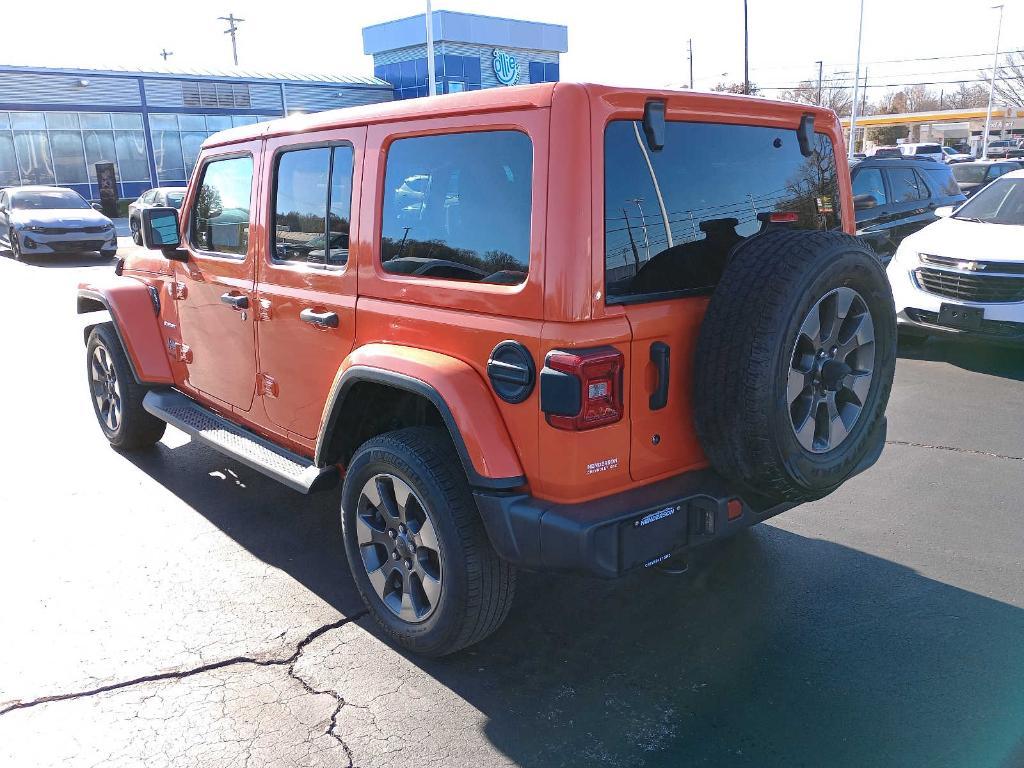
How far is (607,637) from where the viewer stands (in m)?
3.29

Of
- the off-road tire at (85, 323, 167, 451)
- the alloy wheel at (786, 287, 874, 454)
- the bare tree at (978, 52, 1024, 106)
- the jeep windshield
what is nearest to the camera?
the alloy wheel at (786, 287, 874, 454)

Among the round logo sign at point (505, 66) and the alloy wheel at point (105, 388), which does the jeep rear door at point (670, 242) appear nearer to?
the alloy wheel at point (105, 388)

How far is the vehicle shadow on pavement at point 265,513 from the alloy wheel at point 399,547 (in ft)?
1.26

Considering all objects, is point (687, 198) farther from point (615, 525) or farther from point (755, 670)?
point (755, 670)

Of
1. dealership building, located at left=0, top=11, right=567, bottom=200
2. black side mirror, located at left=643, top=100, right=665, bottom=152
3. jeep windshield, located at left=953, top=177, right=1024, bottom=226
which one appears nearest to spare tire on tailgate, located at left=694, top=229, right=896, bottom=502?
black side mirror, located at left=643, top=100, right=665, bottom=152

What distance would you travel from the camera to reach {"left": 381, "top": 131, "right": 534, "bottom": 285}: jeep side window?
107 inches

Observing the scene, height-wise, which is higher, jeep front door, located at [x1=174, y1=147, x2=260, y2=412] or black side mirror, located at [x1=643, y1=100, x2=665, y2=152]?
black side mirror, located at [x1=643, y1=100, x2=665, y2=152]

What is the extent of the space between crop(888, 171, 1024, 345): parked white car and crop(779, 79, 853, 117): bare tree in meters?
69.1

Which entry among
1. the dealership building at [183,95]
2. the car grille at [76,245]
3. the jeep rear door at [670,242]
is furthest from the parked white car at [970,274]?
the dealership building at [183,95]

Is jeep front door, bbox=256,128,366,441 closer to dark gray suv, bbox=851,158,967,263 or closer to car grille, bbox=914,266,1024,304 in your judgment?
car grille, bbox=914,266,1024,304

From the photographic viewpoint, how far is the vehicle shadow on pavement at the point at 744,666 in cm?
264

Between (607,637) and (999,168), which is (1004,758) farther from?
(999,168)

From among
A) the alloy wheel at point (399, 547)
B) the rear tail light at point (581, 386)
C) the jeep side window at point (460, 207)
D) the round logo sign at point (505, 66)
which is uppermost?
the round logo sign at point (505, 66)

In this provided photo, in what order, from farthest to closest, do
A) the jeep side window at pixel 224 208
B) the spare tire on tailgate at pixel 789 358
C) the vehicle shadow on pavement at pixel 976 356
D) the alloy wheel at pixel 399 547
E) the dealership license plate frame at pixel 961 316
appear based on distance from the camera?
the vehicle shadow on pavement at pixel 976 356 < the dealership license plate frame at pixel 961 316 < the jeep side window at pixel 224 208 < the alloy wheel at pixel 399 547 < the spare tire on tailgate at pixel 789 358
